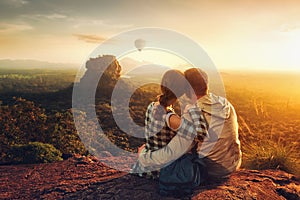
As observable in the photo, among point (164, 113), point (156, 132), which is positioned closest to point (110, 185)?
point (156, 132)

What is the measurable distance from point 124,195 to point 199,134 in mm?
1185

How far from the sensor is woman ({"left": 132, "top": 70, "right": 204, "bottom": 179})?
3697 mm

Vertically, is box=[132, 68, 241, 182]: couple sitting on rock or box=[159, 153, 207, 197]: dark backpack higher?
box=[132, 68, 241, 182]: couple sitting on rock

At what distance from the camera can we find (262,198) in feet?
13.6

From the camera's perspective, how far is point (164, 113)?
3.96 meters

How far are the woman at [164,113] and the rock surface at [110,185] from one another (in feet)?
1.48

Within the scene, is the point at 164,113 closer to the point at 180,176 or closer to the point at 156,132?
the point at 156,132

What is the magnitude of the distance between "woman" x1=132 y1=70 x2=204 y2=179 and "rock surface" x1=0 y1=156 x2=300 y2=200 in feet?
1.48

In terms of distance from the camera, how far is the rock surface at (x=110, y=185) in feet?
13.5

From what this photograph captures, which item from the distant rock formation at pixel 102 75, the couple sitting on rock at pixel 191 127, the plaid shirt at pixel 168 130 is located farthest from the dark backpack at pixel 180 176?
the distant rock formation at pixel 102 75

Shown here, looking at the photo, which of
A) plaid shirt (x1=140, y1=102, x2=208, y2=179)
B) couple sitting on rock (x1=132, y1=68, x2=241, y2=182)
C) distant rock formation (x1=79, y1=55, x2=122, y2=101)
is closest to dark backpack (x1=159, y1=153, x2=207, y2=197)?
couple sitting on rock (x1=132, y1=68, x2=241, y2=182)

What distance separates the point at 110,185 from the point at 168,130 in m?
1.14

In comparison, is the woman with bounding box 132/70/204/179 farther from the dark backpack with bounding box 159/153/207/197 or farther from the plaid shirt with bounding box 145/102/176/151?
the dark backpack with bounding box 159/153/207/197

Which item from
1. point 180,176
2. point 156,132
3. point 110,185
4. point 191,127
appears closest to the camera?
point 191,127
